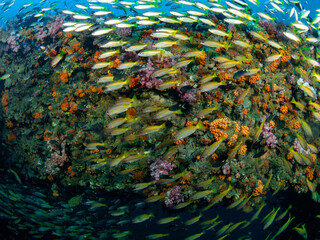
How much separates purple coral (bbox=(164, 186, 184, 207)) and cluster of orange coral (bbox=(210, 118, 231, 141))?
1857mm

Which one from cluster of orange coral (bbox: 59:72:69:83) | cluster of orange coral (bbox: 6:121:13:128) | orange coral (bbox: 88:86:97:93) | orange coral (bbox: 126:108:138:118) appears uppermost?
cluster of orange coral (bbox: 59:72:69:83)

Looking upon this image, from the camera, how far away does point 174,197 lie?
Answer: 5.20 meters

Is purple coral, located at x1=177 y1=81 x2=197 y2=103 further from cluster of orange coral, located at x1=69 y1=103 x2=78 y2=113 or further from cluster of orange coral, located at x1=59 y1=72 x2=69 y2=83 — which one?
cluster of orange coral, located at x1=59 y1=72 x2=69 y2=83

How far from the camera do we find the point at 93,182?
5.89m

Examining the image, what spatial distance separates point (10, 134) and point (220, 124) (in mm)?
8451

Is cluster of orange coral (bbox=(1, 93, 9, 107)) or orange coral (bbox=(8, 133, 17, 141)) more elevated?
cluster of orange coral (bbox=(1, 93, 9, 107))

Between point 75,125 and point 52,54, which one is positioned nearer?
point 75,125

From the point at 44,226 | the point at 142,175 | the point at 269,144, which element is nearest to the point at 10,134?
the point at 44,226

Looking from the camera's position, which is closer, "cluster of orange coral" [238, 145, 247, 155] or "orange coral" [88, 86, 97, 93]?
"cluster of orange coral" [238, 145, 247, 155]

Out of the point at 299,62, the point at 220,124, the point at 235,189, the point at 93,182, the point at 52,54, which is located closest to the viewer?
the point at 220,124

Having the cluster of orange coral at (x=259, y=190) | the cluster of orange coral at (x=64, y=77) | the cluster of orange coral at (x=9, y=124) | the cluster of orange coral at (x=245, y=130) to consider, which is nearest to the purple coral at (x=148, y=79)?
the cluster of orange coral at (x=245, y=130)

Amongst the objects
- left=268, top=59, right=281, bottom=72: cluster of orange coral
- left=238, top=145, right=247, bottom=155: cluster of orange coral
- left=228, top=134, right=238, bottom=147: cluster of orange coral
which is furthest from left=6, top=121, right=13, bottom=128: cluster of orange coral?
left=268, top=59, right=281, bottom=72: cluster of orange coral

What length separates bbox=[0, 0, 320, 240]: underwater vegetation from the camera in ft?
15.5

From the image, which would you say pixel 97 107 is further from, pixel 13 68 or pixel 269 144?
pixel 13 68
